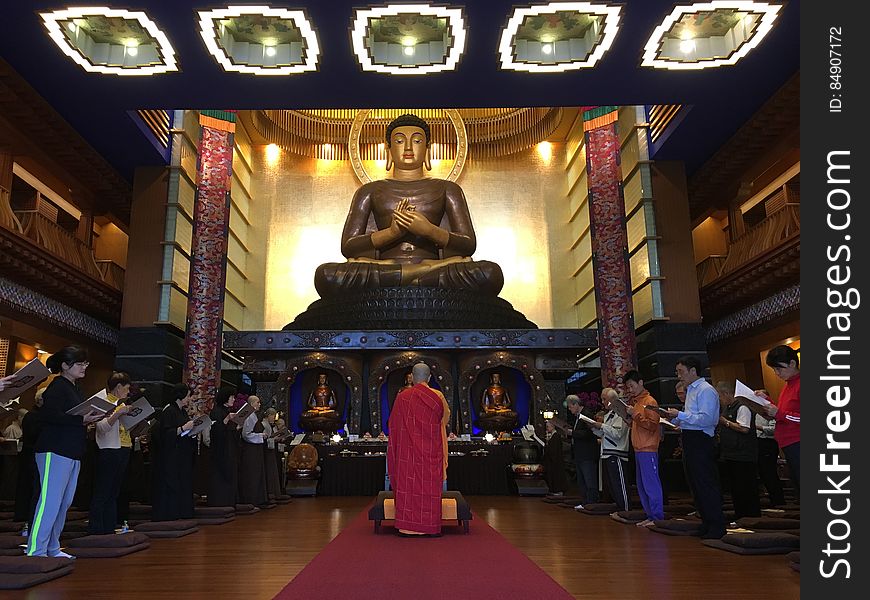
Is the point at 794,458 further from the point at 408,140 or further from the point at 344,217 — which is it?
the point at 344,217

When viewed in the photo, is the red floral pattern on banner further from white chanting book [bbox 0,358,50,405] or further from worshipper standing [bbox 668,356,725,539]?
worshipper standing [bbox 668,356,725,539]

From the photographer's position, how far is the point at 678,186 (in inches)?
311

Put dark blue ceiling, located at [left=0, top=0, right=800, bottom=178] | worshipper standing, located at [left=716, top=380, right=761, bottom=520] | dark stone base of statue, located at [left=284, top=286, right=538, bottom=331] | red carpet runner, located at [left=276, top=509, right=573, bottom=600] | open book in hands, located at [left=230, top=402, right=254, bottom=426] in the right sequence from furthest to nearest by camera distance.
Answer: dark stone base of statue, located at [left=284, top=286, right=538, bottom=331] < dark blue ceiling, located at [left=0, top=0, right=800, bottom=178] < open book in hands, located at [left=230, top=402, right=254, bottom=426] < worshipper standing, located at [left=716, top=380, right=761, bottom=520] < red carpet runner, located at [left=276, top=509, right=573, bottom=600]

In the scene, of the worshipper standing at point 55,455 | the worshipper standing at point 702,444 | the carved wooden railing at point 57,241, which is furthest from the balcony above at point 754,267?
the carved wooden railing at point 57,241

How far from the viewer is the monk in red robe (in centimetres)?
359

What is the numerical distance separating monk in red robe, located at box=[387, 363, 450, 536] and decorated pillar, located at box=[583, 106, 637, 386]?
4.18 meters

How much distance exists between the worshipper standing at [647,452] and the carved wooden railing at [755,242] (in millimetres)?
3598

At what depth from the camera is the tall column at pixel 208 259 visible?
7.79m

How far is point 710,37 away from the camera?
5.76 metres

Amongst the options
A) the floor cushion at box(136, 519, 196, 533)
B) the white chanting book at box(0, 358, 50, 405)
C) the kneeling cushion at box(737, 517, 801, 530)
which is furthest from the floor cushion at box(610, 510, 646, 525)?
the white chanting book at box(0, 358, 50, 405)

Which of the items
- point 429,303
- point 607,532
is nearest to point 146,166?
point 429,303

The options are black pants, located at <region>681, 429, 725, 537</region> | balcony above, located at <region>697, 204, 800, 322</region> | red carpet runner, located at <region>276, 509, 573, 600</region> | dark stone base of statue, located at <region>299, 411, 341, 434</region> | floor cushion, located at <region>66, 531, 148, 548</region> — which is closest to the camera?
red carpet runner, located at <region>276, 509, 573, 600</region>

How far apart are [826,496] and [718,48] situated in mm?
4905

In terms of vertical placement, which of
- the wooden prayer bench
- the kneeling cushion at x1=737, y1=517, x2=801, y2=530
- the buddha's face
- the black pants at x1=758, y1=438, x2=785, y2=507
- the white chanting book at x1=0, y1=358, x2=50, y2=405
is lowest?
the kneeling cushion at x1=737, y1=517, x2=801, y2=530
